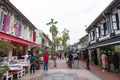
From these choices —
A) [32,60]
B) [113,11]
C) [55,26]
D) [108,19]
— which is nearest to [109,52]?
[108,19]

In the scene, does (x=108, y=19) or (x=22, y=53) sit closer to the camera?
(x=108, y=19)

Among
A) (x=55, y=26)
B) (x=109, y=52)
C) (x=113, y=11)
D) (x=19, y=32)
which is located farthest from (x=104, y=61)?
(x=55, y=26)

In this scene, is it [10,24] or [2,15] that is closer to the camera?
[2,15]

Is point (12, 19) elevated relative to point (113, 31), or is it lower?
elevated

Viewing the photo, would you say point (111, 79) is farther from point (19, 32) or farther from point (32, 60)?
point (19, 32)

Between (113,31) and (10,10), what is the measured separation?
32.3ft

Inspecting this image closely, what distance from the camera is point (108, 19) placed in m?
14.6

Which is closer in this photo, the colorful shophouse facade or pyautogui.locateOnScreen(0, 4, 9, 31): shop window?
the colorful shophouse facade

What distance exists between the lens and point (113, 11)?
13.3 m

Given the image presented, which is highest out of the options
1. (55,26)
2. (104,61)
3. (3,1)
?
(55,26)

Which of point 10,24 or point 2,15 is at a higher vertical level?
point 2,15

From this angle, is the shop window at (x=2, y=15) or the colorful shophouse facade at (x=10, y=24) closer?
the colorful shophouse facade at (x=10, y=24)

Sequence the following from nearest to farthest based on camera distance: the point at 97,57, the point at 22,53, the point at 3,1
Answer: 1. the point at 3,1
2. the point at 22,53
3. the point at 97,57

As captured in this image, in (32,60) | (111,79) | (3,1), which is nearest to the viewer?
(111,79)
